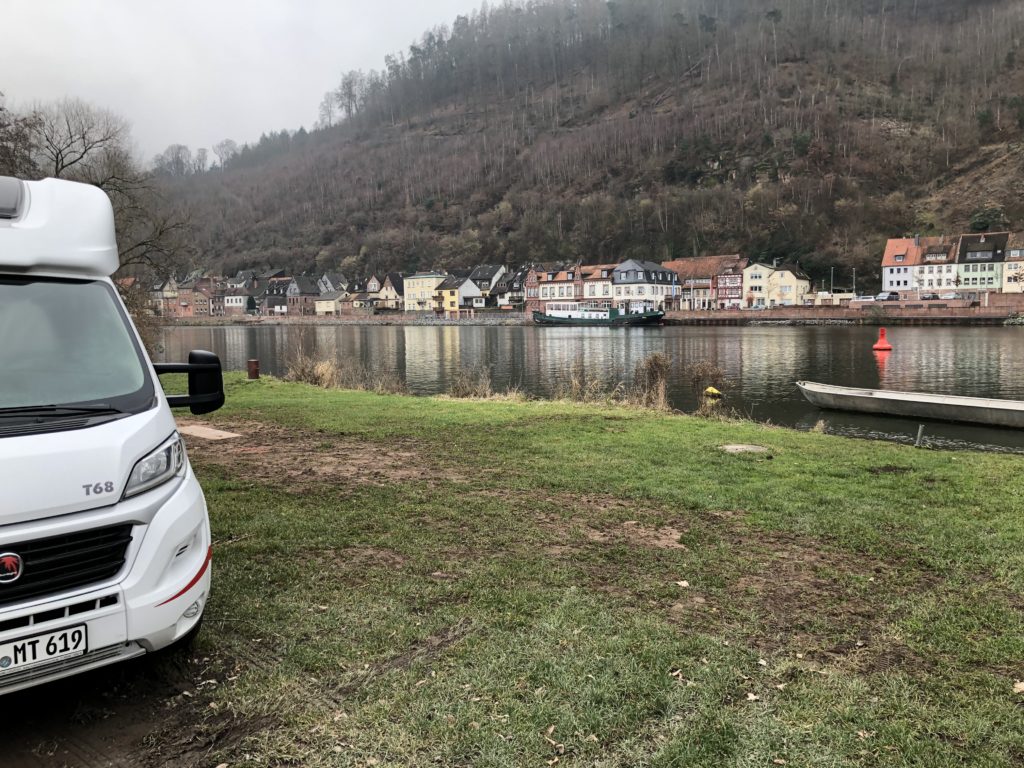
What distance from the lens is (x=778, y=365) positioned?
4022cm

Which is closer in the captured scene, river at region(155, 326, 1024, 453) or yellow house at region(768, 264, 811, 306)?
river at region(155, 326, 1024, 453)

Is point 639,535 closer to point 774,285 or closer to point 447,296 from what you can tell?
point 774,285

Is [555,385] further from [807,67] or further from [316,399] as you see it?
[807,67]

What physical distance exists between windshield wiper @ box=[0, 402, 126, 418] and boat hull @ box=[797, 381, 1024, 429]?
22.2m

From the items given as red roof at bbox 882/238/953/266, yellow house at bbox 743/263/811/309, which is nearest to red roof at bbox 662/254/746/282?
yellow house at bbox 743/263/811/309

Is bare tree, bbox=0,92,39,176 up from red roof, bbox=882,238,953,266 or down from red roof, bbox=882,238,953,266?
down

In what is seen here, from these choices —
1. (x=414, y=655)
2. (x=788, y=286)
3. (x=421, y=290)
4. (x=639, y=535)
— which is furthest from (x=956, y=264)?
(x=414, y=655)

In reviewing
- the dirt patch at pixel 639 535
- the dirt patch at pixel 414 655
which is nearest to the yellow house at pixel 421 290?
the dirt patch at pixel 639 535

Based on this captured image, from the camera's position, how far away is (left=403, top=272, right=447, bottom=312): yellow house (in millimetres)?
139125

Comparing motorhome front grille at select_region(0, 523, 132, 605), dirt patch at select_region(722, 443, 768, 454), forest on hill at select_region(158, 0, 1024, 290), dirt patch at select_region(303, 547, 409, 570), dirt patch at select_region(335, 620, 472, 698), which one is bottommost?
dirt patch at select_region(722, 443, 768, 454)

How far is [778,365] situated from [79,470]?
4111cm

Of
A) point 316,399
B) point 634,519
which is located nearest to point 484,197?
point 316,399

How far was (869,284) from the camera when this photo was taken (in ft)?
373

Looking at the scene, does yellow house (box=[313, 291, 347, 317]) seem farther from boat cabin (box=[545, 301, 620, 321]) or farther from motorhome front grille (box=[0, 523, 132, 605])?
motorhome front grille (box=[0, 523, 132, 605])
